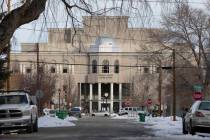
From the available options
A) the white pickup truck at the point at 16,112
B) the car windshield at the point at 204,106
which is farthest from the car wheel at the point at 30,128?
the car windshield at the point at 204,106

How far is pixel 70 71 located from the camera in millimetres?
132500

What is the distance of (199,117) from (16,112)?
910cm

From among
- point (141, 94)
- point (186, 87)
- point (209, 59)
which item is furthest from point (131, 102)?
point (209, 59)

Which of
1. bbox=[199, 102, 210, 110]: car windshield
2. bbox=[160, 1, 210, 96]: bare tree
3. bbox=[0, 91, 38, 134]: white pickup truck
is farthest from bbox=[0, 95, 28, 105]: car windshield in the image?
bbox=[160, 1, 210, 96]: bare tree

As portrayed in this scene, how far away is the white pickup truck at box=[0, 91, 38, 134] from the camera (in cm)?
3039

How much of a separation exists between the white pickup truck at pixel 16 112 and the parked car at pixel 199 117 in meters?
7.99

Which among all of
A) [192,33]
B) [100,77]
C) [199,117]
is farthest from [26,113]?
[100,77]

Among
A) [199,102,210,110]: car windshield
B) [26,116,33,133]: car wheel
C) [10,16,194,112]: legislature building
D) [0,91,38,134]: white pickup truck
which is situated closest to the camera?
[199,102,210,110]: car windshield

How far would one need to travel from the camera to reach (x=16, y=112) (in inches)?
1200

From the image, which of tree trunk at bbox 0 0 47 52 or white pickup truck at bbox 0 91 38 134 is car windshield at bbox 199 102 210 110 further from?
→ tree trunk at bbox 0 0 47 52

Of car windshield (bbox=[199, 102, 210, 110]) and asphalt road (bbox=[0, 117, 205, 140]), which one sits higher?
car windshield (bbox=[199, 102, 210, 110])

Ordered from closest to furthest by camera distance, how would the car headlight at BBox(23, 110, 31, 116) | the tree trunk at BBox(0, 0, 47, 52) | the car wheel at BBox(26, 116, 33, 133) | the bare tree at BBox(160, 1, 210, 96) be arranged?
1. the tree trunk at BBox(0, 0, 47, 52)
2. the car headlight at BBox(23, 110, 31, 116)
3. the car wheel at BBox(26, 116, 33, 133)
4. the bare tree at BBox(160, 1, 210, 96)

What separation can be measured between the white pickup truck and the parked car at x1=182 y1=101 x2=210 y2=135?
799cm

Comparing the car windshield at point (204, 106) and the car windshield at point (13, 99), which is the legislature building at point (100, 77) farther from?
the car windshield at point (204, 106)
